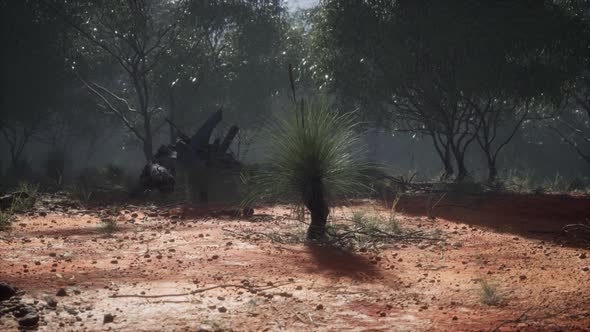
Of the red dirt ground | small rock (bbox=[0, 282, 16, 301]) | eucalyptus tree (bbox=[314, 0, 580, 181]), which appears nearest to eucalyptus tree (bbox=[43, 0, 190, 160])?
eucalyptus tree (bbox=[314, 0, 580, 181])

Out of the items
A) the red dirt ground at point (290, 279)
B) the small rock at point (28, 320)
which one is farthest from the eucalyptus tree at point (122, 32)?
the small rock at point (28, 320)

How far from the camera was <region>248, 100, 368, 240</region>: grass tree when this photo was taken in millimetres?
7332

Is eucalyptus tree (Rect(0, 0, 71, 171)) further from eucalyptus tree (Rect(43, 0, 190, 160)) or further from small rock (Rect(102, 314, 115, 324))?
small rock (Rect(102, 314, 115, 324))

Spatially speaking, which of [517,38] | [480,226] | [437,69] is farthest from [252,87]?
[480,226]

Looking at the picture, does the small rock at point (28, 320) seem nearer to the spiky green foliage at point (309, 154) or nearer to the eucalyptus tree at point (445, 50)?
the spiky green foliage at point (309, 154)

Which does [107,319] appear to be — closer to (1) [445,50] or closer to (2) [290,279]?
(2) [290,279]

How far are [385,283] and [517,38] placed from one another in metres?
12.6

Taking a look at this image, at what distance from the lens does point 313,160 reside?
7418mm

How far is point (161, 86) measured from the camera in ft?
87.8

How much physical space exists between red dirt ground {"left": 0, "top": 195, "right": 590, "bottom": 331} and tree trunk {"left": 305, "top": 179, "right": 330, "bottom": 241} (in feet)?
1.97

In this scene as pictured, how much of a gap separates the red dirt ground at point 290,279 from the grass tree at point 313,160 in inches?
29.9

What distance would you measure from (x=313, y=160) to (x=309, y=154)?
0.39ft

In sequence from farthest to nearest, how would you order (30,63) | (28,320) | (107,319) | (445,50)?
(30,63) < (445,50) < (107,319) < (28,320)

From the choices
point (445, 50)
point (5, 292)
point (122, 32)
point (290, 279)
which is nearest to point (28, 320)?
point (5, 292)
